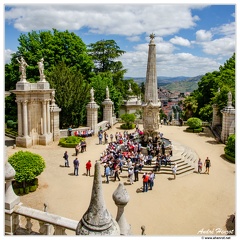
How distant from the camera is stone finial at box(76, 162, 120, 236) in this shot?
5441 mm

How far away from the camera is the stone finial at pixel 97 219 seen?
5441 mm

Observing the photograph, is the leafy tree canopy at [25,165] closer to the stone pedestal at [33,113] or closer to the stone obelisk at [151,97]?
the stone obelisk at [151,97]

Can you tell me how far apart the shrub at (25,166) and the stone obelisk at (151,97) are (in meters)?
10.6

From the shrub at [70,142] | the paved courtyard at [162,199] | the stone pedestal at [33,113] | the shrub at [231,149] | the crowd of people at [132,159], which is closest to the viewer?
the paved courtyard at [162,199]

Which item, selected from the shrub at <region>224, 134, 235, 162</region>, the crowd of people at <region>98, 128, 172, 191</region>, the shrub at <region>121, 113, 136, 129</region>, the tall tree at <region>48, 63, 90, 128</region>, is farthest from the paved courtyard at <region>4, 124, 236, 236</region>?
the shrub at <region>121, 113, 136, 129</region>

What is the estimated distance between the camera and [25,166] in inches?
656

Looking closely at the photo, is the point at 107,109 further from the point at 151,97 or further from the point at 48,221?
the point at 48,221

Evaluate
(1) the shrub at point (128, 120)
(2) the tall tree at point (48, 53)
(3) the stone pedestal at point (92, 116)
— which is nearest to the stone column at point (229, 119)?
(1) the shrub at point (128, 120)

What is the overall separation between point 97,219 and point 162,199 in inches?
462

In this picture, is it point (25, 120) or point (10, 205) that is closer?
point (10, 205)

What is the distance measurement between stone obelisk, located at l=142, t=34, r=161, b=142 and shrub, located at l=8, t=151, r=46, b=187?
10.6 metres

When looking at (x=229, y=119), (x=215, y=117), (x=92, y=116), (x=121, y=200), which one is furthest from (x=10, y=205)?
(x=215, y=117)

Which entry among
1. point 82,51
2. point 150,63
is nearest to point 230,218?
point 150,63

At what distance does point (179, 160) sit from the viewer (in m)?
22.6
